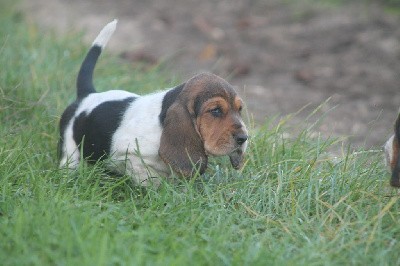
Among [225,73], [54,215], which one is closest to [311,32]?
[225,73]

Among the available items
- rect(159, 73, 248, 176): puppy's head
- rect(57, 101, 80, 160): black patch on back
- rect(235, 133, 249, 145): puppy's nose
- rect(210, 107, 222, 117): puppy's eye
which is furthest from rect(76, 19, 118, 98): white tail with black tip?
rect(235, 133, 249, 145): puppy's nose

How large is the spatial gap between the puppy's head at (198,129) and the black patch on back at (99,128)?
1.66ft

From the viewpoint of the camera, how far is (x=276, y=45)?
10.4m

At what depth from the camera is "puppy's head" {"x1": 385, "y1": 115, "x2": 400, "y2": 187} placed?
14.2ft

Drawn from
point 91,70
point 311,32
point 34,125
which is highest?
point 91,70

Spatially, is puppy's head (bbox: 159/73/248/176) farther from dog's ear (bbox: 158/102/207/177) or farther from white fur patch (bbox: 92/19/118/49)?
white fur patch (bbox: 92/19/118/49)

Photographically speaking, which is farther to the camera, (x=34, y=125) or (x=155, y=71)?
(x=155, y=71)

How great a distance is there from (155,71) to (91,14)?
3.98 metres

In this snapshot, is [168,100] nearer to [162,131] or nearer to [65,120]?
[162,131]

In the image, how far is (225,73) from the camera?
910 centimetres

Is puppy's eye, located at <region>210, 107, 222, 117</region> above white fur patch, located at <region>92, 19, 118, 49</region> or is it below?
below

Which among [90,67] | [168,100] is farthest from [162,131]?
[90,67]

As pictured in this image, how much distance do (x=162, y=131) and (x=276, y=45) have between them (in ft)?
19.6

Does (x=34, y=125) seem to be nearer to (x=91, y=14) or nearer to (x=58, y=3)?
(x=91, y=14)
